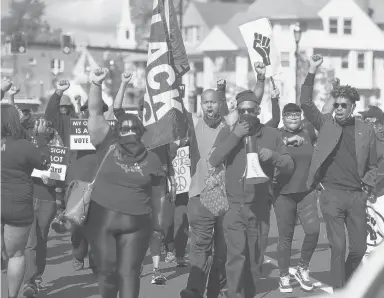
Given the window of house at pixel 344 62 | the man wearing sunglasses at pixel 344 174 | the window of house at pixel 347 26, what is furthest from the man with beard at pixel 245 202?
the window of house at pixel 347 26

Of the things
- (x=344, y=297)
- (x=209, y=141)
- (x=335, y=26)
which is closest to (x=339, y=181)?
(x=209, y=141)

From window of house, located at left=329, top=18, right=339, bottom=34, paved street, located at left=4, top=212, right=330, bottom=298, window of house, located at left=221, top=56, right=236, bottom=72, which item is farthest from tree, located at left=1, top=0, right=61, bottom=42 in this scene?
paved street, located at left=4, top=212, right=330, bottom=298

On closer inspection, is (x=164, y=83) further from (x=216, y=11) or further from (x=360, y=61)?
(x=216, y=11)

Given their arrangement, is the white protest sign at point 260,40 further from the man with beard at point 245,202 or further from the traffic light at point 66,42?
the traffic light at point 66,42

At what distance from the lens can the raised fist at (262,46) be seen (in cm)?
1123

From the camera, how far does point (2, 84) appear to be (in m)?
9.07

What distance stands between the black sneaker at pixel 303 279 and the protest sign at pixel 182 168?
1727 millimetres

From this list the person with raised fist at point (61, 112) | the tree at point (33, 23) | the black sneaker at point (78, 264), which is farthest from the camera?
the tree at point (33, 23)

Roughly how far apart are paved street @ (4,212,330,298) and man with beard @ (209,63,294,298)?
1.54 m

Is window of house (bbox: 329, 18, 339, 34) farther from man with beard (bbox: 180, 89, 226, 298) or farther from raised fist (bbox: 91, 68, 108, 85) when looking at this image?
raised fist (bbox: 91, 68, 108, 85)

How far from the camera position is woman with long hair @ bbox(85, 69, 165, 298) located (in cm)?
739

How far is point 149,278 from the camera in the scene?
10.9 meters

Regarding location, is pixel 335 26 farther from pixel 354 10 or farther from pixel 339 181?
pixel 339 181

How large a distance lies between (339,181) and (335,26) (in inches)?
2460
